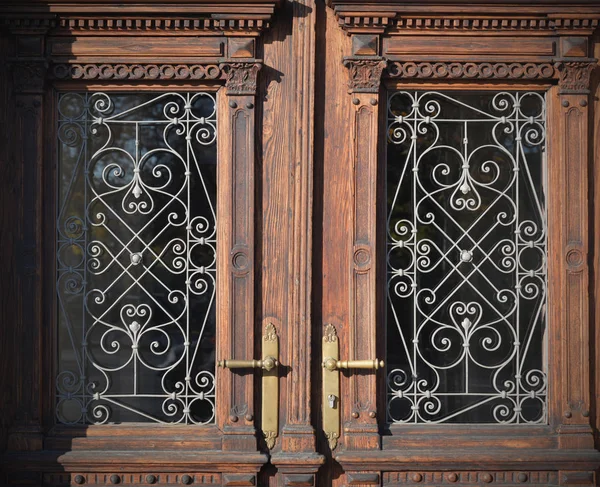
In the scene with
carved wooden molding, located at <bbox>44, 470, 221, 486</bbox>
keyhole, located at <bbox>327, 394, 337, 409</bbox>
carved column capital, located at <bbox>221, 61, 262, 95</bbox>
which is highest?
carved column capital, located at <bbox>221, 61, 262, 95</bbox>

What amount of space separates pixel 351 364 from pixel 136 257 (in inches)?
43.8

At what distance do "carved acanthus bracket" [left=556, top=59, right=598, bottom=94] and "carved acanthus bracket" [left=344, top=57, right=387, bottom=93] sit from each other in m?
0.83

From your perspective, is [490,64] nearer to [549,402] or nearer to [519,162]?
[519,162]

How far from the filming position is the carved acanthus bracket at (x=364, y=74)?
12.6ft

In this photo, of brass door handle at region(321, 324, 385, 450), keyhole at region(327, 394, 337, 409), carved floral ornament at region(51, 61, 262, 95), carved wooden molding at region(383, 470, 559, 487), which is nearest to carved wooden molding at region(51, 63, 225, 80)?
carved floral ornament at region(51, 61, 262, 95)

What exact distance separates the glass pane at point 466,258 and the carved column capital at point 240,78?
65 centimetres

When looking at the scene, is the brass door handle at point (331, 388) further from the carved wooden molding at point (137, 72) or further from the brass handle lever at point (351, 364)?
the carved wooden molding at point (137, 72)

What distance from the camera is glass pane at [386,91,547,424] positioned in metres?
3.92

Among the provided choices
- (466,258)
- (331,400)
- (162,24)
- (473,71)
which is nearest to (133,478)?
(331,400)

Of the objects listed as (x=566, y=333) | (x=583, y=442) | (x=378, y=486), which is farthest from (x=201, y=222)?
(x=583, y=442)

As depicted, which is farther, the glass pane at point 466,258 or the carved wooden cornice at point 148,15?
the glass pane at point 466,258

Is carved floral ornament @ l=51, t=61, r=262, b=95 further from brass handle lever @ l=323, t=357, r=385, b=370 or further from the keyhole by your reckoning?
the keyhole

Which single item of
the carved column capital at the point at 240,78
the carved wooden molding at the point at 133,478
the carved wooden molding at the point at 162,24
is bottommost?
the carved wooden molding at the point at 133,478

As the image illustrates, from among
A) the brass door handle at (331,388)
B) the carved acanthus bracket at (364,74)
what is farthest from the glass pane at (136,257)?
the carved acanthus bracket at (364,74)
